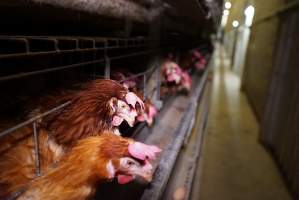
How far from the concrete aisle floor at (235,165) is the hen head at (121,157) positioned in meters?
0.76

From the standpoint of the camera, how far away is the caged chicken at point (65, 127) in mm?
663

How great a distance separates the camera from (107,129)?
0.77 metres

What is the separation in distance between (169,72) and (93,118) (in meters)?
1.28

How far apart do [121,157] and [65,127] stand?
21 centimetres

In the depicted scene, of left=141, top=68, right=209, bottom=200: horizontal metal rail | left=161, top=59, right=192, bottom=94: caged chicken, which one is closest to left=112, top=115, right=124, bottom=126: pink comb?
left=141, top=68, right=209, bottom=200: horizontal metal rail

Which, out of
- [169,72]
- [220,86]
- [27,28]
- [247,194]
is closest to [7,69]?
[27,28]

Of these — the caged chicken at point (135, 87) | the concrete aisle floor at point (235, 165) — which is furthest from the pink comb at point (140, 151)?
the concrete aisle floor at point (235, 165)

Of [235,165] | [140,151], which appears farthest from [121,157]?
[235,165]

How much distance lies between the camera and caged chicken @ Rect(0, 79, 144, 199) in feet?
2.18

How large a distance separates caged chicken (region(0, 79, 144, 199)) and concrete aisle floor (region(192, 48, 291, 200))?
2.53ft

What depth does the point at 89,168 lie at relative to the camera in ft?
2.08

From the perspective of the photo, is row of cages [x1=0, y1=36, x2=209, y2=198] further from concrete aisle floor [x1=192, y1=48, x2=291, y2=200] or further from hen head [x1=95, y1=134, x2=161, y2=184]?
concrete aisle floor [x1=192, y1=48, x2=291, y2=200]

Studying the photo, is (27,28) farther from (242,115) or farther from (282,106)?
Result: (242,115)

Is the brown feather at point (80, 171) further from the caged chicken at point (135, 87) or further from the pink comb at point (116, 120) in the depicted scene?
the caged chicken at point (135, 87)
